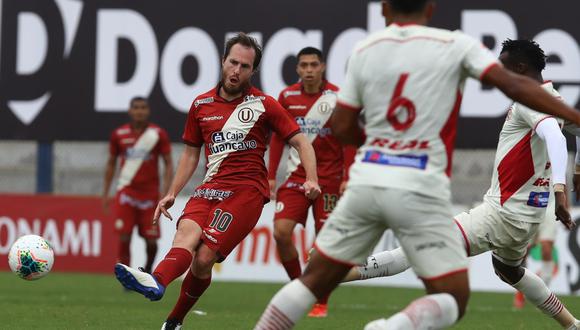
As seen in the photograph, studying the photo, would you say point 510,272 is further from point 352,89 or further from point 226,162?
point 352,89

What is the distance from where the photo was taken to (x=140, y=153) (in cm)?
1545

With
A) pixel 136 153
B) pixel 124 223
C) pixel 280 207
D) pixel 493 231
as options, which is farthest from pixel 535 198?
pixel 136 153

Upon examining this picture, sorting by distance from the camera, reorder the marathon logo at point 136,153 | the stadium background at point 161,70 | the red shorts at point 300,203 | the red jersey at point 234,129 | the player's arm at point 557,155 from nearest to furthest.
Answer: the player's arm at point 557,155 < the red jersey at point 234,129 < the red shorts at point 300,203 < the marathon logo at point 136,153 < the stadium background at point 161,70

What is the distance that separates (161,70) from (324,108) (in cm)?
606

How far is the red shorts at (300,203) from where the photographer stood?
35.3 ft

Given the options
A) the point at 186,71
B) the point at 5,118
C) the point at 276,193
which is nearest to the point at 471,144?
the point at 186,71

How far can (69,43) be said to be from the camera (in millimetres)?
17031

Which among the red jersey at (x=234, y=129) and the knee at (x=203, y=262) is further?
the red jersey at (x=234, y=129)

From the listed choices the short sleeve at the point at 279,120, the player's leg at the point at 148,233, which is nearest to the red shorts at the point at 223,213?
the short sleeve at the point at 279,120

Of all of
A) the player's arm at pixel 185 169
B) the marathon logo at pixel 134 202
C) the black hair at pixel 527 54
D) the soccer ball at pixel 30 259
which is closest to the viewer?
the black hair at pixel 527 54

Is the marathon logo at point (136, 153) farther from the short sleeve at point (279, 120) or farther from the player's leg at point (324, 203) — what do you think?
the short sleeve at point (279, 120)

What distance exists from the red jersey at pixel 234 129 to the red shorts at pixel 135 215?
6.96m

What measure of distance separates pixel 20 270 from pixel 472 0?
9.45m

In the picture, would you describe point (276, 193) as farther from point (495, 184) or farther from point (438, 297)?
point (438, 297)
